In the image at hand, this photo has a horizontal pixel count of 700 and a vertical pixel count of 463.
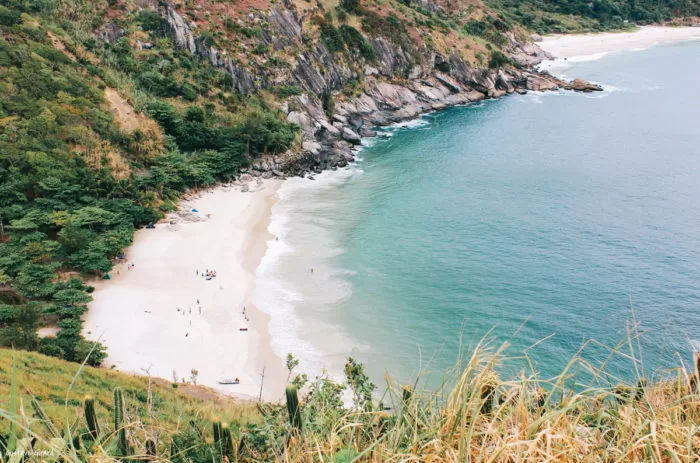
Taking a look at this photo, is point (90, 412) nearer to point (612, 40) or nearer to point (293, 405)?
point (293, 405)

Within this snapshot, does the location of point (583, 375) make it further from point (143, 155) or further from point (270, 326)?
point (143, 155)

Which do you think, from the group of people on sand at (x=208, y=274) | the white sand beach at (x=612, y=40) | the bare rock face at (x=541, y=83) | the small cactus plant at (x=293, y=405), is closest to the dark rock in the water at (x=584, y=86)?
the bare rock face at (x=541, y=83)

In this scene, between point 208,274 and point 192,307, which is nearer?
point 192,307

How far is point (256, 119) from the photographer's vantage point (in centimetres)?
5984

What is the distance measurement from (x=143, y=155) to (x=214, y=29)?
26.8 metres

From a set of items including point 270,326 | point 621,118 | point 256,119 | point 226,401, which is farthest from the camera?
point 621,118

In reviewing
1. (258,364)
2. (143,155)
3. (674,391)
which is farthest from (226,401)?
(143,155)

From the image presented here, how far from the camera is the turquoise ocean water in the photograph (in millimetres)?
31453

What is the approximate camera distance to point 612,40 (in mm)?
132875

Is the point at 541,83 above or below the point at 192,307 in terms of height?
above

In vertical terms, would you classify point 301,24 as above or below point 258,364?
above

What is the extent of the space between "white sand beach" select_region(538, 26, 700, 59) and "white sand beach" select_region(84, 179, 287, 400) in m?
107

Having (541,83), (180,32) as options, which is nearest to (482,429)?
(180,32)

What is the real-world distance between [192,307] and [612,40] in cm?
14140
